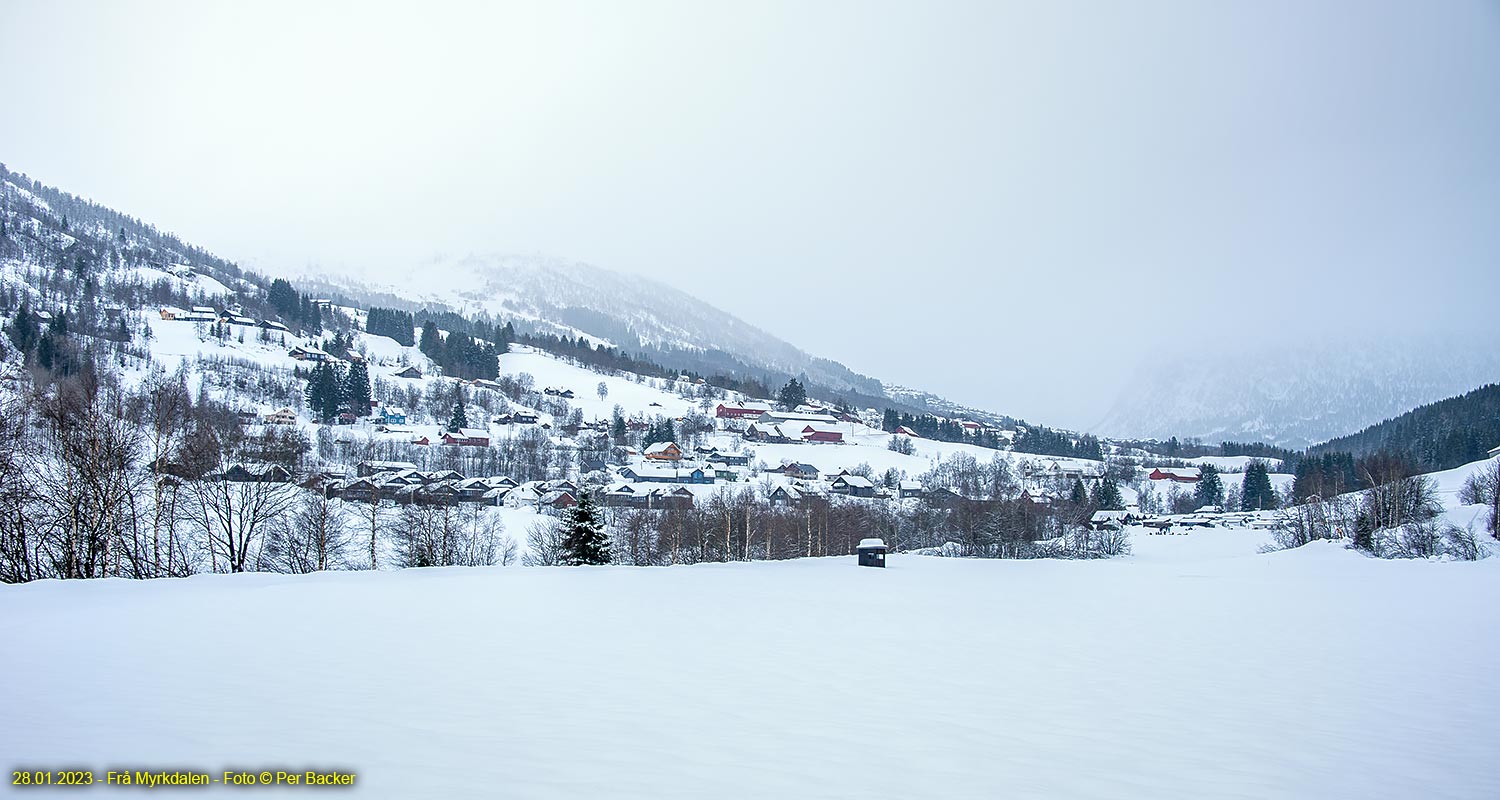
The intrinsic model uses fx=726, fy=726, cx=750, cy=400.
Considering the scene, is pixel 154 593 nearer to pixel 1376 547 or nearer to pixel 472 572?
pixel 472 572

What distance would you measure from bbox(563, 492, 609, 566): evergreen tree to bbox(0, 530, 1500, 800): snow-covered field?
13.2 meters

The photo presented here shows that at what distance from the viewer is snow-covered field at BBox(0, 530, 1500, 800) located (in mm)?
6898

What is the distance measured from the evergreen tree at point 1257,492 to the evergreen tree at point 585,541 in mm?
124518

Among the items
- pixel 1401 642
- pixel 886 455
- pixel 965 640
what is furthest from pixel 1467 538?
pixel 886 455

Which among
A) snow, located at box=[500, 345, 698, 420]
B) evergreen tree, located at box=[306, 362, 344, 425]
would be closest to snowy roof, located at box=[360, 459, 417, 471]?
evergreen tree, located at box=[306, 362, 344, 425]

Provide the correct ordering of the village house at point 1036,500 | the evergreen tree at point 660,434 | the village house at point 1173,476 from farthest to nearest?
the village house at point 1173,476
the evergreen tree at point 660,434
the village house at point 1036,500

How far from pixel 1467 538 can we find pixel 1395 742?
45.9 meters

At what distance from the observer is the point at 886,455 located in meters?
130

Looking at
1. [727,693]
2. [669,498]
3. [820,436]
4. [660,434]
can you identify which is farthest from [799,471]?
[727,693]

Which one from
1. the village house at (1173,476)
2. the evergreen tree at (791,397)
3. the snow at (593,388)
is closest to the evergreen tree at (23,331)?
the snow at (593,388)

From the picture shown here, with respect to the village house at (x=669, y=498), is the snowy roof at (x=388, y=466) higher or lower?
higher

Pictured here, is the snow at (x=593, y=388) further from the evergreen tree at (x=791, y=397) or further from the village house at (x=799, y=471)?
the village house at (x=799, y=471)

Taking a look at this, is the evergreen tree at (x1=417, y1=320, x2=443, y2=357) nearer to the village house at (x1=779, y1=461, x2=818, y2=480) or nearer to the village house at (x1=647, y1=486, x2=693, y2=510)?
the village house at (x1=779, y1=461, x2=818, y2=480)

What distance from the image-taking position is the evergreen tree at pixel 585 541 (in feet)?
114
